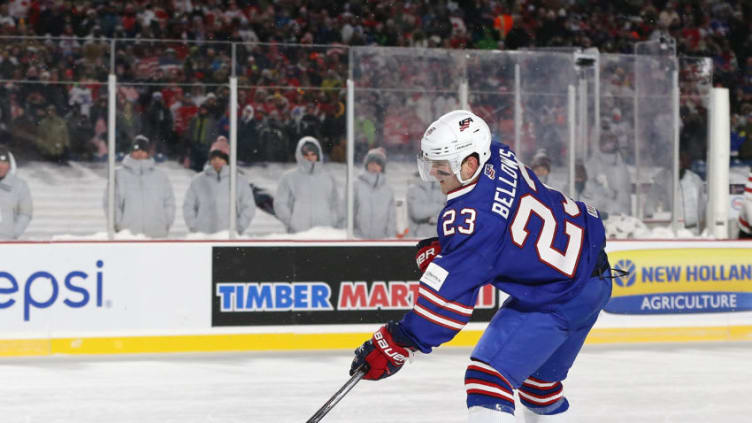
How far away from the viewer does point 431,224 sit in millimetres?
7906

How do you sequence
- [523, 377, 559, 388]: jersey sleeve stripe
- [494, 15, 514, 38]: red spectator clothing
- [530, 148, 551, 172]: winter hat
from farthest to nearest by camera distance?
[494, 15, 514, 38]: red spectator clothing
[530, 148, 551, 172]: winter hat
[523, 377, 559, 388]: jersey sleeve stripe

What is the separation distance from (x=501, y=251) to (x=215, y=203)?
4.41 metres

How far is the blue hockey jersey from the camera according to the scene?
3.21 metres

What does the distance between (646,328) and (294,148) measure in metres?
2.85

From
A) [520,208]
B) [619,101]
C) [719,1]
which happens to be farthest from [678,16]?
[520,208]

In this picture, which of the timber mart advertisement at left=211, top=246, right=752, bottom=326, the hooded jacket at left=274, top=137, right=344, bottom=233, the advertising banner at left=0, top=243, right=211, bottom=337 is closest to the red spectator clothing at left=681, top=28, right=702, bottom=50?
the timber mart advertisement at left=211, top=246, right=752, bottom=326

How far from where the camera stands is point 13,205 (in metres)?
7.11

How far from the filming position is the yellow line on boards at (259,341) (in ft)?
23.1

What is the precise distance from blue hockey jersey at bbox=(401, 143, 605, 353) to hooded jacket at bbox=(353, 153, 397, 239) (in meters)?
4.12

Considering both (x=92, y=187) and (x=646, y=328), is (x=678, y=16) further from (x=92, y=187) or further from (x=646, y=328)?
(x=92, y=187)

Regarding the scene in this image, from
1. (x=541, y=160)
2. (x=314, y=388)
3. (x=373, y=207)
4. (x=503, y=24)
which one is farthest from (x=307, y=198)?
(x=503, y=24)

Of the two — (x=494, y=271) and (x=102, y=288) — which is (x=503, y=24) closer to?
(x=102, y=288)

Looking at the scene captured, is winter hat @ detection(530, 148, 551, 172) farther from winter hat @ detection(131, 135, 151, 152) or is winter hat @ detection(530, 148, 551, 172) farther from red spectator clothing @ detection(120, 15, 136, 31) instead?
red spectator clothing @ detection(120, 15, 136, 31)

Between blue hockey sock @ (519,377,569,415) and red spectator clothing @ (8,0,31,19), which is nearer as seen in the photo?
blue hockey sock @ (519,377,569,415)
